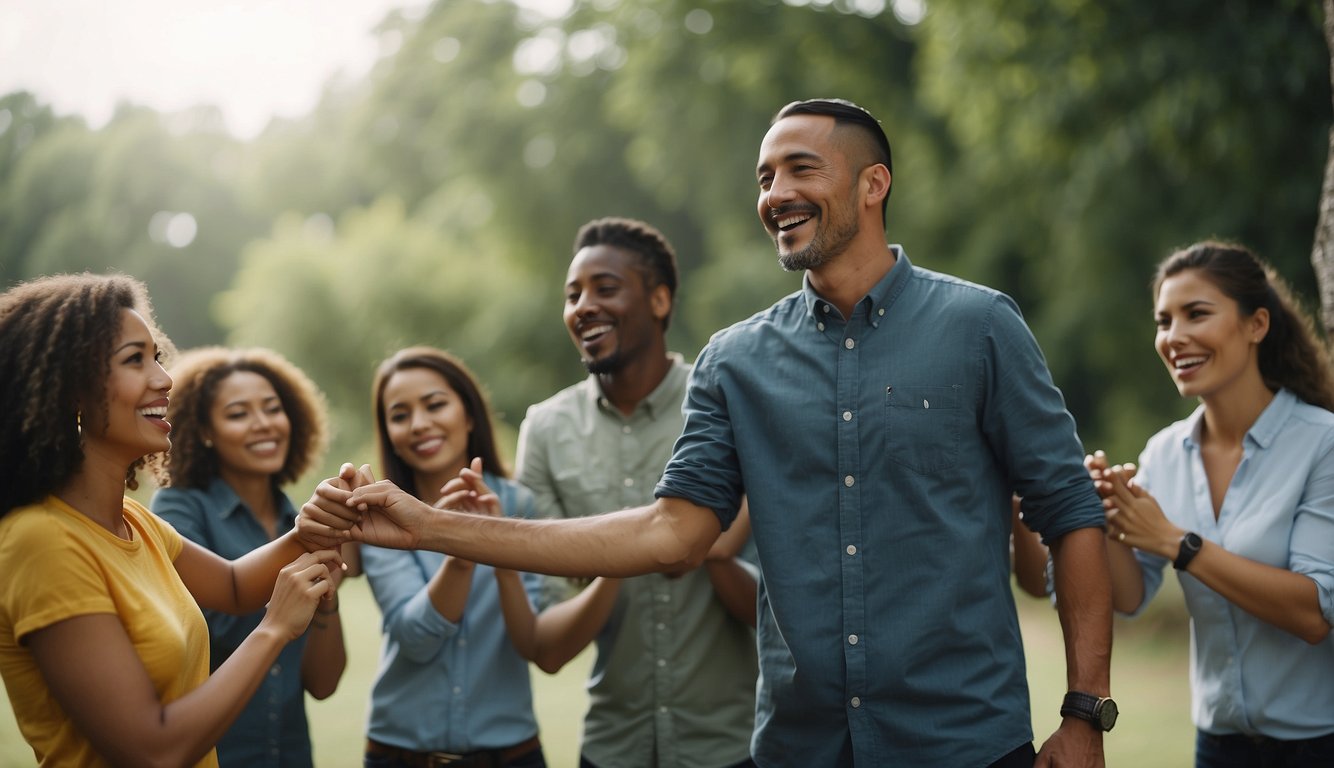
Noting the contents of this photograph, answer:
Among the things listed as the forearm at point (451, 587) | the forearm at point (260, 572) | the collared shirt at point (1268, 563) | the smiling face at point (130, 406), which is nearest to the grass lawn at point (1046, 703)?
the collared shirt at point (1268, 563)

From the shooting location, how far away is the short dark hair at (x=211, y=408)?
3.88 m

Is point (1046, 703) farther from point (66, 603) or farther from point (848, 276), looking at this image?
point (66, 603)

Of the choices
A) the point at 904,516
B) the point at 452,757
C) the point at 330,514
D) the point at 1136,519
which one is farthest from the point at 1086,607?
the point at 452,757

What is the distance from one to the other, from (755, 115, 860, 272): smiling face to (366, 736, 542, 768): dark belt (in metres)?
1.78

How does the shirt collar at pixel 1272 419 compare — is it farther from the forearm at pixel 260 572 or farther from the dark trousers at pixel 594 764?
the forearm at pixel 260 572

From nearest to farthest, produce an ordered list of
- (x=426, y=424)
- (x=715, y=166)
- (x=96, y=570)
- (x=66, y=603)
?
(x=66, y=603)
(x=96, y=570)
(x=426, y=424)
(x=715, y=166)

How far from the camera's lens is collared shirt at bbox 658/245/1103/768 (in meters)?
2.71

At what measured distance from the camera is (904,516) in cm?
275

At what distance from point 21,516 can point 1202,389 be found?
10.3ft

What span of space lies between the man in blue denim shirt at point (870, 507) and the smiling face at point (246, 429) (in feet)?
3.49

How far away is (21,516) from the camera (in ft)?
8.32

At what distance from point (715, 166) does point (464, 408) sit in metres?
13.7

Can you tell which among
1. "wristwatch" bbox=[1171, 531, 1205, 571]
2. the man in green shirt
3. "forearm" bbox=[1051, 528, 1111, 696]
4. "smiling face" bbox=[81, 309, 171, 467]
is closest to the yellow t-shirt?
"smiling face" bbox=[81, 309, 171, 467]

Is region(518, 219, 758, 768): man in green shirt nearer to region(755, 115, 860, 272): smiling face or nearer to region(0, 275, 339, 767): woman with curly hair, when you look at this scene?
region(755, 115, 860, 272): smiling face
